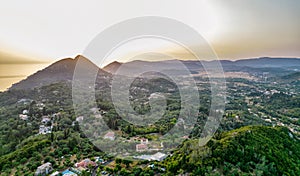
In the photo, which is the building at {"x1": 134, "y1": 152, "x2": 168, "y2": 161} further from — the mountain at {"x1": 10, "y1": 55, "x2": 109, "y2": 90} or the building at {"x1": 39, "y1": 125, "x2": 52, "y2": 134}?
the mountain at {"x1": 10, "y1": 55, "x2": 109, "y2": 90}

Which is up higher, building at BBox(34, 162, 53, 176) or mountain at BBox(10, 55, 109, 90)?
mountain at BBox(10, 55, 109, 90)

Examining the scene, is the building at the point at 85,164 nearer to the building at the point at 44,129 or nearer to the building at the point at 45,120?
the building at the point at 44,129

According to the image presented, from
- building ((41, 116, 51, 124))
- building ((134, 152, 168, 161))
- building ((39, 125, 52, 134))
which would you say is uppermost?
building ((41, 116, 51, 124))

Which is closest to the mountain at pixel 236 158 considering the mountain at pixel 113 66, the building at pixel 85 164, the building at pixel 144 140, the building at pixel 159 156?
the building at pixel 159 156

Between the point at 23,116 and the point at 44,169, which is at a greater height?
the point at 23,116

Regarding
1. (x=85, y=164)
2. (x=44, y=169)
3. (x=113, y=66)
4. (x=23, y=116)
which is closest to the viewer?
(x=44, y=169)

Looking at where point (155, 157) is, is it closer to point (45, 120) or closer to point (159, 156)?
point (159, 156)

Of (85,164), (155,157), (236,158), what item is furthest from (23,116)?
(236,158)

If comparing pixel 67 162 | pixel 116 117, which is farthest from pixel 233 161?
pixel 116 117

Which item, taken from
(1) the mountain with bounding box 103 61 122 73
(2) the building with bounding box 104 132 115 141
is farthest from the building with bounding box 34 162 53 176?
(1) the mountain with bounding box 103 61 122 73

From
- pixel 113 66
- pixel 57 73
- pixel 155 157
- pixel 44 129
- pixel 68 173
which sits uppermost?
pixel 113 66
